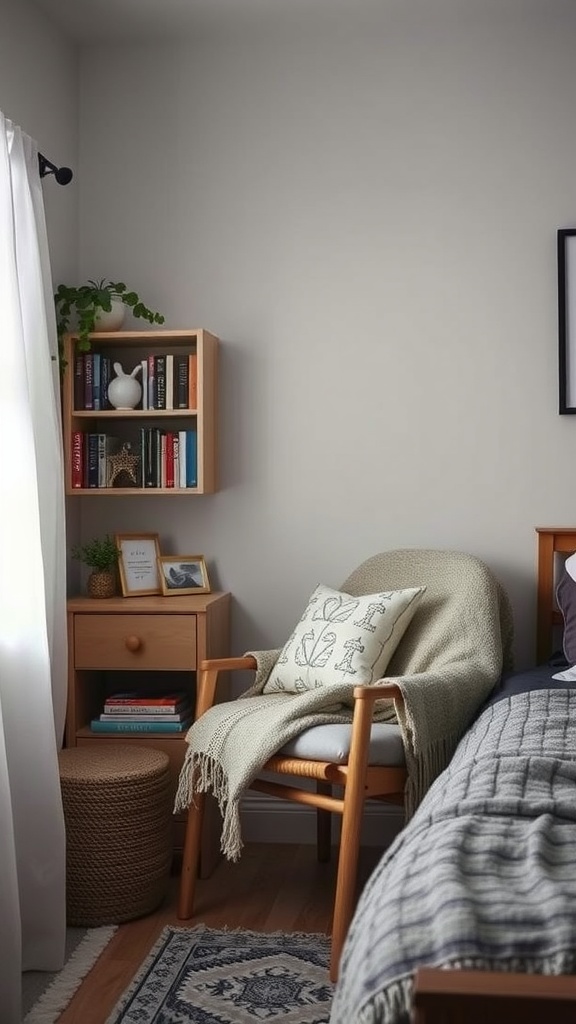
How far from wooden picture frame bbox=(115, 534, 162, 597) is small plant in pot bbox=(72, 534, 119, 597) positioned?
3cm

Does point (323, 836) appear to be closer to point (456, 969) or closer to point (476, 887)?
point (476, 887)

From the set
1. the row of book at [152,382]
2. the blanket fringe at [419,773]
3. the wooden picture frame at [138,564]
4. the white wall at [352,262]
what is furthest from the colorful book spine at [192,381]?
the blanket fringe at [419,773]

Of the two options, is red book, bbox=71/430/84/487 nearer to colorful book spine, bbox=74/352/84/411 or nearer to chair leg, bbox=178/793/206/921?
colorful book spine, bbox=74/352/84/411

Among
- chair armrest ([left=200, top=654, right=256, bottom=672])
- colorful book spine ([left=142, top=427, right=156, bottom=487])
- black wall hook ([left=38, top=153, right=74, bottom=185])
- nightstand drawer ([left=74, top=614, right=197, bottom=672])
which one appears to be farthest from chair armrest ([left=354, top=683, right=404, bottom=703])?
Result: black wall hook ([left=38, top=153, right=74, bottom=185])

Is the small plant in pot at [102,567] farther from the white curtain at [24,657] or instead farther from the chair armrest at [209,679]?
the white curtain at [24,657]

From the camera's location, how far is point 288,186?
369 cm

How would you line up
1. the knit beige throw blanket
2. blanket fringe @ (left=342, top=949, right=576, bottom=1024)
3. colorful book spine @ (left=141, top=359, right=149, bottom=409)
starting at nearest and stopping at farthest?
blanket fringe @ (left=342, top=949, right=576, bottom=1024) < the knit beige throw blanket < colorful book spine @ (left=141, top=359, right=149, bottom=409)

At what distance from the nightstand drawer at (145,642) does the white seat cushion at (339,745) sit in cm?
62

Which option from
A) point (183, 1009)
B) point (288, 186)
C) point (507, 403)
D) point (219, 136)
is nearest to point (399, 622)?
point (507, 403)

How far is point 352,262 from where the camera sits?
144 inches

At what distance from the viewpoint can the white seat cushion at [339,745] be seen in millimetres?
2748

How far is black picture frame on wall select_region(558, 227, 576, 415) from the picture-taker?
11.5 ft

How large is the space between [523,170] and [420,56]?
50cm

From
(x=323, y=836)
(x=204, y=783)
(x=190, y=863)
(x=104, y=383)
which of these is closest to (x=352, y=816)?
(x=204, y=783)
